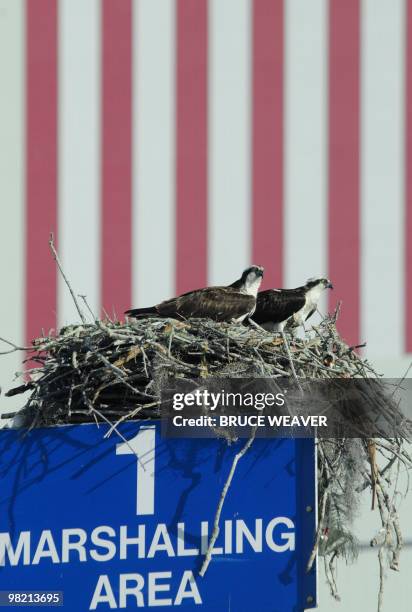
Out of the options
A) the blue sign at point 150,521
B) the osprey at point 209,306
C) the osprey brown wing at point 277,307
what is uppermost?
the osprey brown wing at point 277,307

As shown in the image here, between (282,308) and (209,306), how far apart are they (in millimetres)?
746

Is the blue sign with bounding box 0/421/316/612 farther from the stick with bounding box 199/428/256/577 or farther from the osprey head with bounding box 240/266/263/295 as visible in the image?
the osprey head with bounding box 240/266/263/295

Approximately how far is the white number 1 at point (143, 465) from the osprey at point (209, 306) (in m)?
1.73

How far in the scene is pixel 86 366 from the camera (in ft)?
15.1

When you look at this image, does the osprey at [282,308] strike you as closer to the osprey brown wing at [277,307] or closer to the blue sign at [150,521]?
the osprey brown wing at [277,307]

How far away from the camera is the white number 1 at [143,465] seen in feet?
13.1

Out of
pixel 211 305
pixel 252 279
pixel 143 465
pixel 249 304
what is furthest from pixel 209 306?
pixel 143 465

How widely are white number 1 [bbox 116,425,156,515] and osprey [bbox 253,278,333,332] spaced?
253 cm

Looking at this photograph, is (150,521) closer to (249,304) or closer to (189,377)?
(189,377)

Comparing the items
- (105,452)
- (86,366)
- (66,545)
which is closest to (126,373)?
(86,366)

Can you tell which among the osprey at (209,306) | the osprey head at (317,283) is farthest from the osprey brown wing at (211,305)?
the osprey head at (317,283)

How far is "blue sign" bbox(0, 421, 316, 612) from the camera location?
3.92 metres

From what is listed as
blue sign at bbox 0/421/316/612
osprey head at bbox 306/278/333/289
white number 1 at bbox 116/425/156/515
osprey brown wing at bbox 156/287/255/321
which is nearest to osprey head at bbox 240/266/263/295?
osprey brown wing at bbox 156/287/255/321

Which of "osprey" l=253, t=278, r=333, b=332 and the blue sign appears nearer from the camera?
the blue sign
